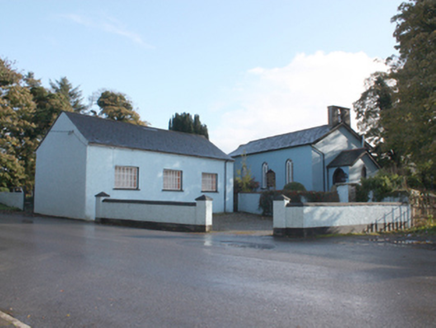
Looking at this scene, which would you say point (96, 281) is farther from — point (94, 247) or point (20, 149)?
point (20, 149)

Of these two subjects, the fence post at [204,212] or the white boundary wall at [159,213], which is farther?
the white boundary wall at [159,213]

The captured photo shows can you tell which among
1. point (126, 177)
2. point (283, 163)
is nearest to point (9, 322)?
point (126, 177)

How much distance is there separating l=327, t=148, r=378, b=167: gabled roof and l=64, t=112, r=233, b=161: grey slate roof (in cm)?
1113

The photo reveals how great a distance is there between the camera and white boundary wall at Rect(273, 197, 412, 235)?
13422 millimetres

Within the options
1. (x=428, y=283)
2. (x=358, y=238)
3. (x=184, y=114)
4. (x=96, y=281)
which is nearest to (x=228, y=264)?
(x=96, y=281)

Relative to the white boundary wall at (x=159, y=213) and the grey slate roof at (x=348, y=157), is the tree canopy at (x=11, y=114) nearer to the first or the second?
the white boundary wall at (x=159, y=213)

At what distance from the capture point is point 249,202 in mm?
26406

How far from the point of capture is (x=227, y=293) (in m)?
5.46

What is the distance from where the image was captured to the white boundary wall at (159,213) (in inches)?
589

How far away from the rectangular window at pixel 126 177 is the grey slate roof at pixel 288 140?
636 inches

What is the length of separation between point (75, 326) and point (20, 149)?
32246 millimetres

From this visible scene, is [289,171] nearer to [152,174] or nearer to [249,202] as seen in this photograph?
[249,202]

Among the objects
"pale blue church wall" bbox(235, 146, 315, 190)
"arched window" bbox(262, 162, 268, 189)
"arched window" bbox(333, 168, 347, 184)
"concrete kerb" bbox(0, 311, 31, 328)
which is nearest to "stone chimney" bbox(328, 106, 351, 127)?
"pale blue church wall" bbox(235, 146, 315, 190)

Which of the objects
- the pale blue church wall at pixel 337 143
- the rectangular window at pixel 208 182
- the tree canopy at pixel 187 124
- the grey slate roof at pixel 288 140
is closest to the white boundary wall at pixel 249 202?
the rectangular window at pixel 208 182
